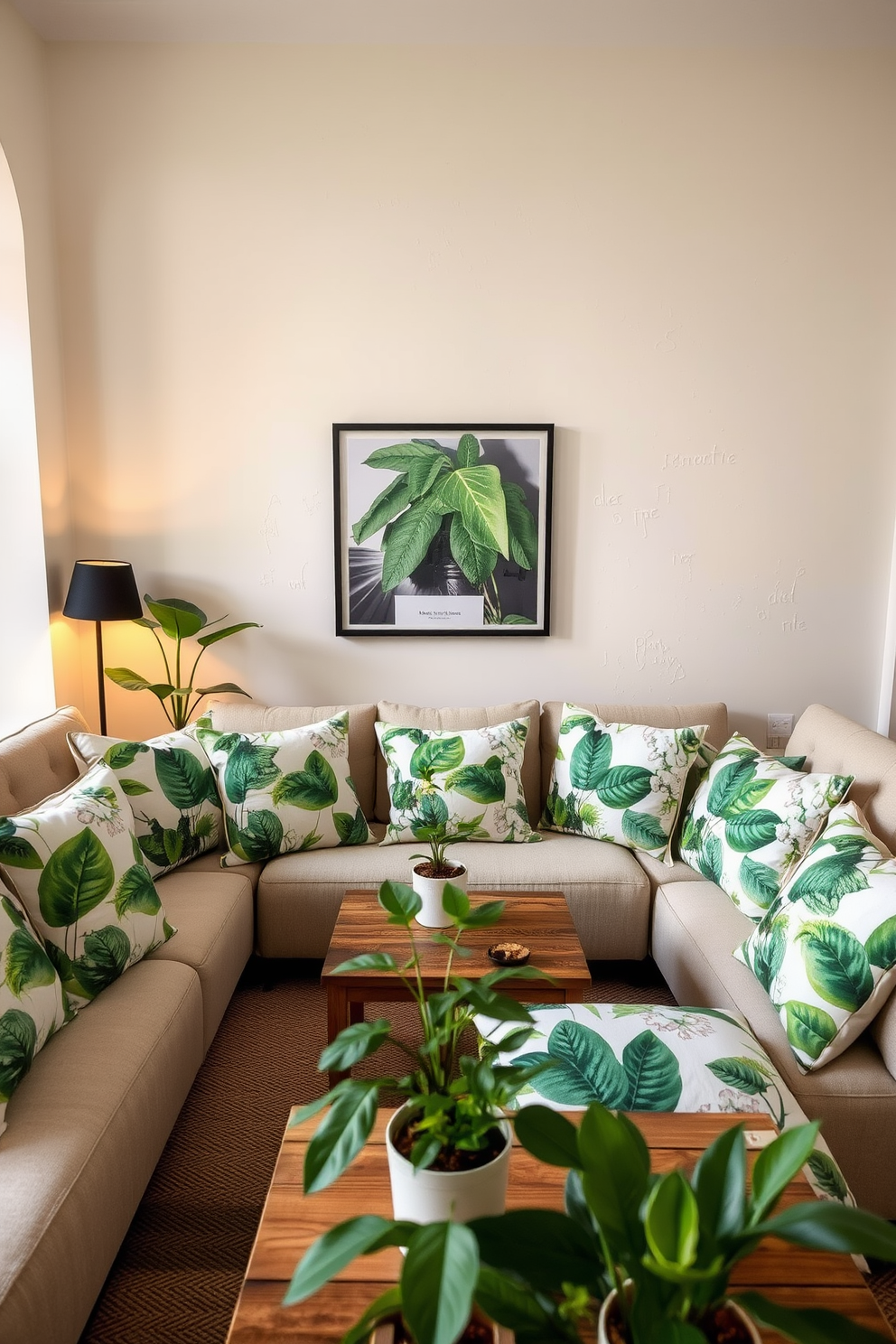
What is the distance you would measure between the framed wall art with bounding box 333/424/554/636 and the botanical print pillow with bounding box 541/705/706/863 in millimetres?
570

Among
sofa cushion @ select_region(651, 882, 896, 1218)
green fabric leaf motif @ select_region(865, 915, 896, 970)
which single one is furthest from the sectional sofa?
green fabric leaf motif @ select_region(865, 915, 896, 970)

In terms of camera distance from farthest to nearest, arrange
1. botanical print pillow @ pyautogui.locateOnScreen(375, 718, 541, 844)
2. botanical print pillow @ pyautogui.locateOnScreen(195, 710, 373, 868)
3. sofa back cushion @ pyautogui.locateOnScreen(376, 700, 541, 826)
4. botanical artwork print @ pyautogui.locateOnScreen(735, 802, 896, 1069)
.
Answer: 1. sofa back cushion @ pyautogui.locateOnScreen(376, 700, 541, 826)
2. botanical print pillow @ pyautogui.locateOnScreen(375, 718, 541, 844)
3. botanical print pillow @ pyautogui.locateOnScreen(195, 710, 373, 868)
4. botanical artwork print @ pyautogui.locateOnScreen(735, 802, 896, 1069)

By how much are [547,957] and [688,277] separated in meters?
2.36

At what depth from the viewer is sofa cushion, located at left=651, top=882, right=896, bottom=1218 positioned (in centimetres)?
165

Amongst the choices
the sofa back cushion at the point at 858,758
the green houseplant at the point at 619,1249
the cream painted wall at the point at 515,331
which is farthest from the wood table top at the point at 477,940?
the cream painted wall at the point at 515,331

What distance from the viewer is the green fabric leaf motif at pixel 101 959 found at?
1.80 metres

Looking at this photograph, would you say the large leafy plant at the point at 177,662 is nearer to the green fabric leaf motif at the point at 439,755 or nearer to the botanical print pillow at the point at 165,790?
the botanical print pillow at the point at 165,790

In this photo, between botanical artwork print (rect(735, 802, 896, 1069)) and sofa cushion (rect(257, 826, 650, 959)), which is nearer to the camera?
botanical artwork print (rect(735, 802, 896, 1069))

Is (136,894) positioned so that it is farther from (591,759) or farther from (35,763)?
(591,759)

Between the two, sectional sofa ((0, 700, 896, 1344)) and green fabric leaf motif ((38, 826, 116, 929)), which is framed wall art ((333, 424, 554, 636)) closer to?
sectional sofa ((0, 700, 896, 1344))

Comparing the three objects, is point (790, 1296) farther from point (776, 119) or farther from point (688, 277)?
point (776, 119)

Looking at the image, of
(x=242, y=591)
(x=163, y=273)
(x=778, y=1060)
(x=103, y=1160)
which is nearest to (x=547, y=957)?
(x=778, y=1060)

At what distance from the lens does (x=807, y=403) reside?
318 cm

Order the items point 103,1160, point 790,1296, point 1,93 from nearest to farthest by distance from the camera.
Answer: point 790,1296 → point 103,1160 → point 1,93
